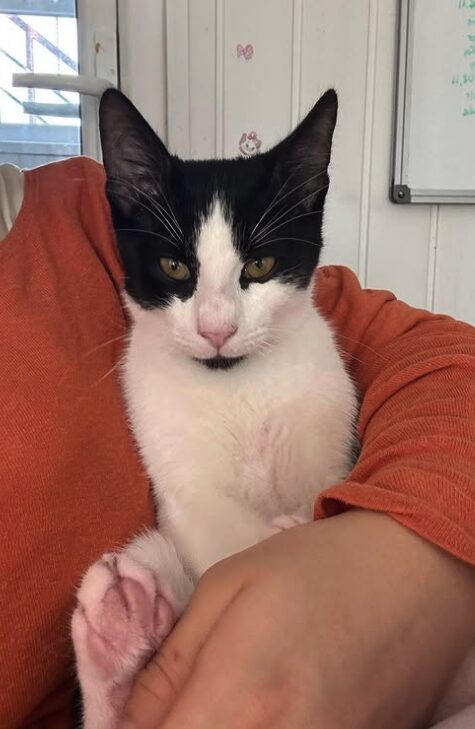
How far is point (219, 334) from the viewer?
32.1 inches

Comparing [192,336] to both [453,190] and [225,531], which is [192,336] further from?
[453,190]

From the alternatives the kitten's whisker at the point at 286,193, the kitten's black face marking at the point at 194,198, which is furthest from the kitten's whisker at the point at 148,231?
the kitten's whisker at the point at 286,193

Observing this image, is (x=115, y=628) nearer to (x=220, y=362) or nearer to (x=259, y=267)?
(x=220, y=362)

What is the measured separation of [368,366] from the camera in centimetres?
99

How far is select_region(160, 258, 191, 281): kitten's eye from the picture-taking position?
88cm

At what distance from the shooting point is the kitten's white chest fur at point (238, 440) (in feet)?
2.81

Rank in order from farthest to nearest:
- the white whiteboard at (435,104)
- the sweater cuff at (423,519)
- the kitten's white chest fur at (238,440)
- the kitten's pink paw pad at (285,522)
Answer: the white whiteboard at (435,104), the kitten's white chest fur at (238,440), the kitten's pink paw pad at (285,522), the sweater cuff at (423,519)

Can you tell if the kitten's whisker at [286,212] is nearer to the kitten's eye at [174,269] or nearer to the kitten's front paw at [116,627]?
the kitten's eye at [174,269]

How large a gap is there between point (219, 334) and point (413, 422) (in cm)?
26

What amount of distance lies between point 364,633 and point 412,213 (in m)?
1.39

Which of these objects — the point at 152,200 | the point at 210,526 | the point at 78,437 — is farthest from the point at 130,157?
the point at 210,526

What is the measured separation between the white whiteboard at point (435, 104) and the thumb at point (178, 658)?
1363mm

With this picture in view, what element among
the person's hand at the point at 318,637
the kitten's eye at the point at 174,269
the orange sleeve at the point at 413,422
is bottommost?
the person's hand at the point at 318,637

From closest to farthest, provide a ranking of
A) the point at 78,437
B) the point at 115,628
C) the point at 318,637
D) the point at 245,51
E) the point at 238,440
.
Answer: the point at 318,637, the point at 115,628, the point at 78,437, the point at 238,440, the point at 245,51
